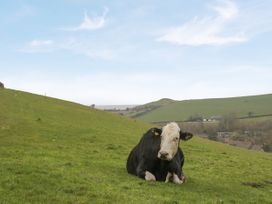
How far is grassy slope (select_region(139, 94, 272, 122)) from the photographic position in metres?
126

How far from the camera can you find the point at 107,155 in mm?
23359

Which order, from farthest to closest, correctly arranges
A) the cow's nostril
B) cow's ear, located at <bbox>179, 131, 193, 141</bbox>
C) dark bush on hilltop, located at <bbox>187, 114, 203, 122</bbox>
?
1. dark bush on hilltop, located at <bbox>187, 114, 203, 122</bbox>
2. cow's ear, located at <bbox>179, 131, 193, 141</bbox>
3. the cow's nostril

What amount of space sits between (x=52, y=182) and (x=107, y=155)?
11.1 m

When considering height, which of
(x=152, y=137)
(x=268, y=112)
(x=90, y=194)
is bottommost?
(x=90, y=194)

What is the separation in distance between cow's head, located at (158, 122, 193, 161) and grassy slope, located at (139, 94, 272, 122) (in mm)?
97536

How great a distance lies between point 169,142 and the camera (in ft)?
47.2

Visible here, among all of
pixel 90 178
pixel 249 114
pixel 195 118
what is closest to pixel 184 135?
pixel 90 178

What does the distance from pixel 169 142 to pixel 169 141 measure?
0.03 m

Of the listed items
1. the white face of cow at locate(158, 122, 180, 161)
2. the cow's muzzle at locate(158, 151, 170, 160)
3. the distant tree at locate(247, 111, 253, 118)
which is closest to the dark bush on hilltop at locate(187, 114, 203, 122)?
the distant tree at locate(247, 111, 253, 118)

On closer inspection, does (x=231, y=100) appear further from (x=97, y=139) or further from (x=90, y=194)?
(x=90, y=194)

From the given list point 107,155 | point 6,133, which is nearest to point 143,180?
→ point 107,155

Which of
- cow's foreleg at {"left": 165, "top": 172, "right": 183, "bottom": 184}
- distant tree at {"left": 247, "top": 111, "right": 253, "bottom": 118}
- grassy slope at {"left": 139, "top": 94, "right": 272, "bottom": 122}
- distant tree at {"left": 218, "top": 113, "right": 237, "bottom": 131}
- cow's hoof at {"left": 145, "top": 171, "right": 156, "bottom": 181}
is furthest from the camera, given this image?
distant tree at {"left": 247, "top": 111, "right": 253, "bottom": 118}

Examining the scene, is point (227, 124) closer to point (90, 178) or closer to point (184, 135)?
point (184, 135)

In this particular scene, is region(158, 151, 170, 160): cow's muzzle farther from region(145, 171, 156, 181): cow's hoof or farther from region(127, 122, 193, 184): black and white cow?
region(145, 171, 156, 181): cow's hoof
